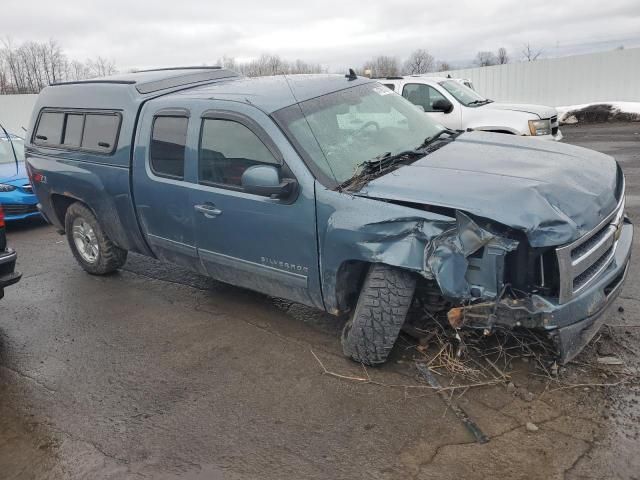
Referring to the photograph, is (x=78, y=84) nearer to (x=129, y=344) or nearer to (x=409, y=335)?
(x=129, y=344)

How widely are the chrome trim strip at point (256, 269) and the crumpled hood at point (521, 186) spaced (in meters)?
0.83

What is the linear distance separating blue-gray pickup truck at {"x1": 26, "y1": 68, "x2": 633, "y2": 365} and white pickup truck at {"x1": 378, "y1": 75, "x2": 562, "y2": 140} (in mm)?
5663

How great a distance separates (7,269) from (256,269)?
86.2 inches

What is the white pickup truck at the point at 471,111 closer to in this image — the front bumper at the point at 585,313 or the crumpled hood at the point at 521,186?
the crumpled hood at the point at 521,186

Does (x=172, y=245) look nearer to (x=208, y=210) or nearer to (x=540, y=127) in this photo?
(x=208, y=210)

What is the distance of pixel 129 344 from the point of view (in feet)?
14.7

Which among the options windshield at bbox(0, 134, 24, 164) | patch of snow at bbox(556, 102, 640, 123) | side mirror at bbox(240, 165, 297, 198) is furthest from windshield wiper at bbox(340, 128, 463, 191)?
patch of snow at bbox(556, 102, 640, 123)

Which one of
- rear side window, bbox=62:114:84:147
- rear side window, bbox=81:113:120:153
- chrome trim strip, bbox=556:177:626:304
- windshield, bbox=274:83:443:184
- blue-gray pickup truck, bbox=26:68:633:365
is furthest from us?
rear side window, bbox=62:114:84:147

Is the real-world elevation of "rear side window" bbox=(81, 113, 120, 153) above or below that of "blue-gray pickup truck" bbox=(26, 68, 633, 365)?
above

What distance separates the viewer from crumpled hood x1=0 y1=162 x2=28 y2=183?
8.58 m

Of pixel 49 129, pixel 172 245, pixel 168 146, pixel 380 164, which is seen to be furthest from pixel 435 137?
pixel 49 129

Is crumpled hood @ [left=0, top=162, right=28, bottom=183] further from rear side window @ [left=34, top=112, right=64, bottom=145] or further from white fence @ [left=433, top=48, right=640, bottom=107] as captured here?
white fence @ [left=433, top=48, right=640, bottom=107]

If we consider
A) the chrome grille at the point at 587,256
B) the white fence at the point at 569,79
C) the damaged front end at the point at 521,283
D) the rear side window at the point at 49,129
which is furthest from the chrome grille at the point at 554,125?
the white fence at the point at 569,79

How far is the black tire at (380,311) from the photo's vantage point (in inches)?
136
